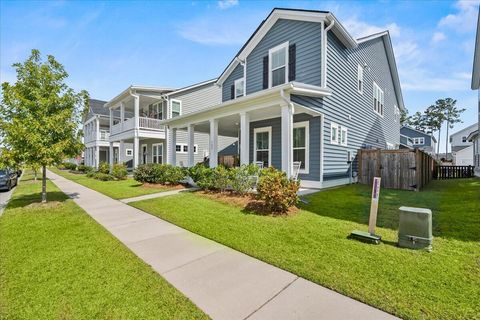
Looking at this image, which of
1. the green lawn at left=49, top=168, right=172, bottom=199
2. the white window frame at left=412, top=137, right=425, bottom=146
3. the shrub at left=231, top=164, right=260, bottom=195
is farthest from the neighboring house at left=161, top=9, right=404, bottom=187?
the white window frame at left=412, top=137, right=425, bottom=146

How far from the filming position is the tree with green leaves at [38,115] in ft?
23.4

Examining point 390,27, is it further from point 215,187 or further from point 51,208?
point 51,208

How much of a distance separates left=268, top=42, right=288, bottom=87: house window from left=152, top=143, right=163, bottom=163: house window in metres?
12.6

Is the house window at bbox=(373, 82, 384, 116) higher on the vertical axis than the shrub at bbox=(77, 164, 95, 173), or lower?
higher

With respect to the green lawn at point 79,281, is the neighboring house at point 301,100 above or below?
above

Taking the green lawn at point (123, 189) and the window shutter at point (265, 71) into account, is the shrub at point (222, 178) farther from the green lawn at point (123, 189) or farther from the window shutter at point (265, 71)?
the window shutter at point (265, 71)

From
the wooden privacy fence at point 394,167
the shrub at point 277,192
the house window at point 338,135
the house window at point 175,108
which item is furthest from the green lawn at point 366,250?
the house window at point 175,108

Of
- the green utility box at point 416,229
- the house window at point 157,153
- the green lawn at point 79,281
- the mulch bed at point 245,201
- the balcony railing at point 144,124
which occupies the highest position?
the balcony railing at point 144,124

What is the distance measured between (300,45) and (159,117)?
529 inches

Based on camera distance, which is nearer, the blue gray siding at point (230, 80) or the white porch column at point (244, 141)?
the white porch column at point (244, 141)

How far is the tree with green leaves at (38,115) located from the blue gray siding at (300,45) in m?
8.30

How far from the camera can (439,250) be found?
12.5 ft

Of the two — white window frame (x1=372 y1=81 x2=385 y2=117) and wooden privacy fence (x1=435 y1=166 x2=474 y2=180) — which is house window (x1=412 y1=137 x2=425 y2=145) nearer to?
wooden privacy fence (x1=435 y1=166 x2=474 y2=180)

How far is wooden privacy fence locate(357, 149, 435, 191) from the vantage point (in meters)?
10.1
